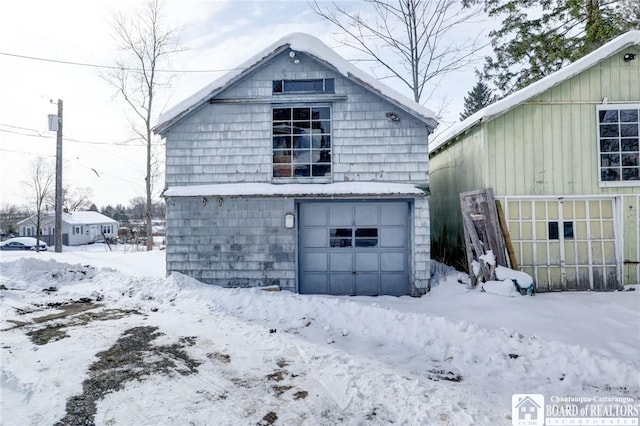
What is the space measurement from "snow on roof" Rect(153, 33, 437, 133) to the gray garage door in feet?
Answer: 8.68

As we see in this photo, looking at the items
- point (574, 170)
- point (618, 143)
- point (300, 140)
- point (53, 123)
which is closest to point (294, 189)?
point (300, 140)

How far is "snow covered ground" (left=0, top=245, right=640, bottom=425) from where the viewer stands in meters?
3.57

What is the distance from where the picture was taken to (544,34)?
13906 millimetres

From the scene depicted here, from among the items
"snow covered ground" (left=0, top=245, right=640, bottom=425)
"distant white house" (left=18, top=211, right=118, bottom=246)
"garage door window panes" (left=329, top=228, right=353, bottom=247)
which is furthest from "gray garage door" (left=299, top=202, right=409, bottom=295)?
"distant white house" (left=18, top=211, right=118, bottom=246)

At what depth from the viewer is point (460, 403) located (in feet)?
11.9

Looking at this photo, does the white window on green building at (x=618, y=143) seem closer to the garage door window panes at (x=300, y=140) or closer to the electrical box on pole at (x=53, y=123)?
the garage door window panes at (x=300, y=140)

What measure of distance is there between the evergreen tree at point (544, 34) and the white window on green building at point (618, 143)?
6.64m

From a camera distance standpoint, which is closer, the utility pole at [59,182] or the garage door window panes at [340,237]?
the garage door window panes at [340,237]

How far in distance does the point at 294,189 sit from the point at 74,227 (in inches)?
1549

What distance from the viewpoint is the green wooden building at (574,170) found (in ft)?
26.7

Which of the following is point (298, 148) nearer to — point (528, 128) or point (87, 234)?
point (528, 128)

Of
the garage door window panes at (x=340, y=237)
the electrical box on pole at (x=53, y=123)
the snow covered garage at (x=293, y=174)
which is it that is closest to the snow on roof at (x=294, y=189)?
the snow covered garage at (x=293, y=174)

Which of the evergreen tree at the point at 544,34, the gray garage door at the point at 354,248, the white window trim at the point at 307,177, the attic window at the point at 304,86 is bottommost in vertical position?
the gray garage door at the point at 354,248

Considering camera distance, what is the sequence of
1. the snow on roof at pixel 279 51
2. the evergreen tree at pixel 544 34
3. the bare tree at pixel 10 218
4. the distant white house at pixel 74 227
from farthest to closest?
the bare tree at pixel 10 218 < the distant white house at pixel 74 227 < the evergreen tree at pixel 544 34 < the snow on roof at pixel 279 51
